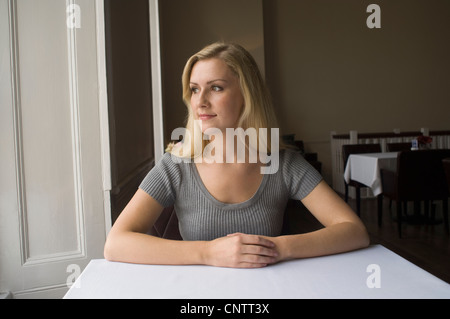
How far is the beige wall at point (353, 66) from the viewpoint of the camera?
6.66m

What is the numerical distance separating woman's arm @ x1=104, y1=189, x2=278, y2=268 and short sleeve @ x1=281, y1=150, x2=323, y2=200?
1.33 ft

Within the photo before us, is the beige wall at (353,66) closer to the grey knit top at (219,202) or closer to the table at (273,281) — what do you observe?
the grey knit top at (219,202)

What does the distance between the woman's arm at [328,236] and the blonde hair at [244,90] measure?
0.30 metres

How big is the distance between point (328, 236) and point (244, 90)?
57 centimetres

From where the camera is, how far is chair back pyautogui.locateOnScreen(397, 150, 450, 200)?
3.41 m

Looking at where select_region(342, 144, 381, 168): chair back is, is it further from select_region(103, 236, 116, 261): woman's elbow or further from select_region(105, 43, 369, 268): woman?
select_region(103, 236, 116, 261): woman's elbow

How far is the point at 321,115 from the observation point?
22.4 ft

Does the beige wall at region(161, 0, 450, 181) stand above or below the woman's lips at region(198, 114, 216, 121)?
above

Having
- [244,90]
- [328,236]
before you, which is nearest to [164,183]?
[244,90]

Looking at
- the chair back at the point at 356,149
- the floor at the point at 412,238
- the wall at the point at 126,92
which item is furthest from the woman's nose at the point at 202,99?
the chair back at the point at 356,149

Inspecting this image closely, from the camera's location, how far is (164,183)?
1237mm

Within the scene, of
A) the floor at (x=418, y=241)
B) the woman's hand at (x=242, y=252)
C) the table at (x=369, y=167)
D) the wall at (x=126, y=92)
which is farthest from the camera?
the table at (x=369, y=167)

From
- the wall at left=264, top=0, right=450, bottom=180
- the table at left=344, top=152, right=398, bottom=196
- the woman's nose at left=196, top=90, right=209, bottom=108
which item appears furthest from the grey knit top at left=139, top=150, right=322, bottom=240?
the wall at left=264, top=0, right=450, bottom=180
